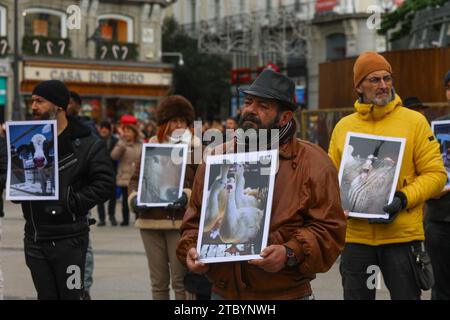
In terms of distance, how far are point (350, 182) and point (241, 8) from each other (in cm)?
4076

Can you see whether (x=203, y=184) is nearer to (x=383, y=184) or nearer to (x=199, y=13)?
(x=383, y=184)

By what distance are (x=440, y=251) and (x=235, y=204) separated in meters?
3.23

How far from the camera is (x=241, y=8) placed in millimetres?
45906

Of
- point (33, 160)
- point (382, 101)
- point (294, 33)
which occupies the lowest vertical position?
point (33, 160)

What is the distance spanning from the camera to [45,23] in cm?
3606

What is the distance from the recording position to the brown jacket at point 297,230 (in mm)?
4086

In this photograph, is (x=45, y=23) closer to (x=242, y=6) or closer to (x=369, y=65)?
(x=242, y=6)

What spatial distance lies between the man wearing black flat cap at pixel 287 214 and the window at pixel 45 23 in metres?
32.1

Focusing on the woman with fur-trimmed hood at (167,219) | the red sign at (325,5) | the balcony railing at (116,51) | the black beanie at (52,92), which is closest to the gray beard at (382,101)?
the black beanie at (52,92)

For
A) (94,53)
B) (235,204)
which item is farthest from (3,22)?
(235,204)

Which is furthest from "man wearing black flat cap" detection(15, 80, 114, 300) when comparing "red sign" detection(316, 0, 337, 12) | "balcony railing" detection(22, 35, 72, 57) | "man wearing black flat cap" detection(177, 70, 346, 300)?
"red sign" detection(316, 0, 337, 12)

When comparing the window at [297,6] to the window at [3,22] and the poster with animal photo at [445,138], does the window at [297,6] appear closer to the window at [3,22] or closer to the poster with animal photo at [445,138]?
the window at [3,22]
